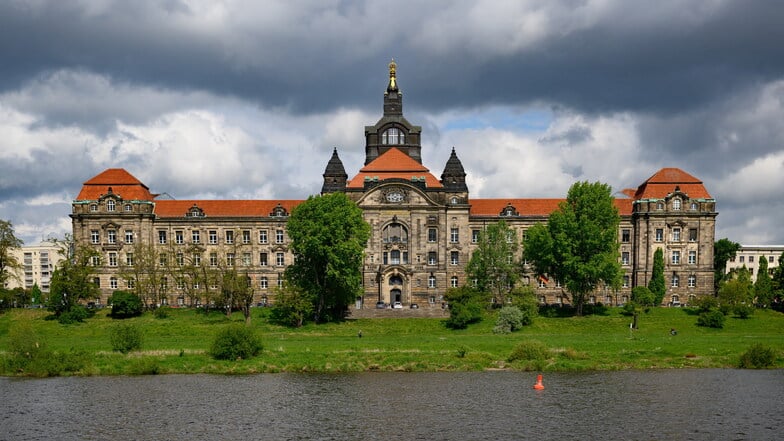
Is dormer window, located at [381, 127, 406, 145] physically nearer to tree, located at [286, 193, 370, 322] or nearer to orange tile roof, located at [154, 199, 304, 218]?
orange tile roof, located at [154, 199, 304, 218]

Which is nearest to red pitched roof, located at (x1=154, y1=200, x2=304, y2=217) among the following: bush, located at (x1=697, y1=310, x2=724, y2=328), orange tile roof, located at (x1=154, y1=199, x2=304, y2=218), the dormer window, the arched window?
orange tile roof, located at (x1=154, y1=199, x2=304, y2=218)

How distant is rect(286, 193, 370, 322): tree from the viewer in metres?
77.8

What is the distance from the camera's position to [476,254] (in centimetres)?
8588

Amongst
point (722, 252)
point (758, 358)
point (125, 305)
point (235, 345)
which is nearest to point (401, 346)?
point (235, 345)

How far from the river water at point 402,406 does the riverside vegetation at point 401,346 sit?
2.21 meters

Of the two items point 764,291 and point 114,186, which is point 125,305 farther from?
point 764,291

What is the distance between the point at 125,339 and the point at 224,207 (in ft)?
150

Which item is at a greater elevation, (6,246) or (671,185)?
(671,185)

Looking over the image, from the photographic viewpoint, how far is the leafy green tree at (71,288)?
3154 inches

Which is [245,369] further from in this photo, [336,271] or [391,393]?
[336,271]

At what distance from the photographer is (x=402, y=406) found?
39.2 meters

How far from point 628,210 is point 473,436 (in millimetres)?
72166

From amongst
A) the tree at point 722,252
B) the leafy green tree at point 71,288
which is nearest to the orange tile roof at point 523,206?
the tree at point 722,252

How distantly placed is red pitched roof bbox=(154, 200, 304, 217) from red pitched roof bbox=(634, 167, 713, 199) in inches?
1912
